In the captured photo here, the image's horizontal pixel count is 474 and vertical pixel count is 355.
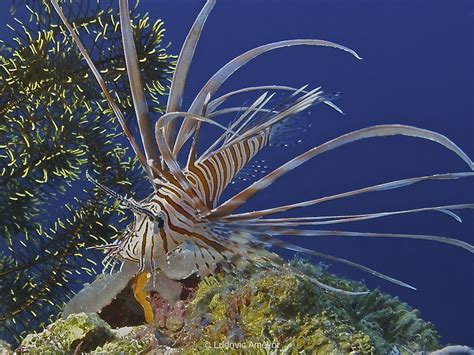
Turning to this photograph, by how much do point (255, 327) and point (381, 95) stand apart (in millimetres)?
11501

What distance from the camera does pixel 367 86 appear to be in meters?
12.8

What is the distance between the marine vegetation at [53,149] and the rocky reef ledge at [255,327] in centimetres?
142

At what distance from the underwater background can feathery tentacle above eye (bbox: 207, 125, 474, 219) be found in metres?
9.69

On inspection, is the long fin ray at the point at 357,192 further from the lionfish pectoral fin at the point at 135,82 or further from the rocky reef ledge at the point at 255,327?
the lionfish pectoral fin at the point at 135,82

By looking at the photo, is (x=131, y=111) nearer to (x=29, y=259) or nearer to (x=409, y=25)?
(x=29, y=259)

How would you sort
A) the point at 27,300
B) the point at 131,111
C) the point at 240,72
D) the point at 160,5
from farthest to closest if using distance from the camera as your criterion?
the point at 240,72 → the point at 160,5 → the point at 131,111 → the point at 27,300

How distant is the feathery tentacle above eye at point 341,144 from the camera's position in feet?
5.58

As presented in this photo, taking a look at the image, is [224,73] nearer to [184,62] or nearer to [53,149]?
[184,62]

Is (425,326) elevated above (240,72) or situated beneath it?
situated beneath

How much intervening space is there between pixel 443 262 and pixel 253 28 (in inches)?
268

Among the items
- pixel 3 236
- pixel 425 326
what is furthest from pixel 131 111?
pixel 425 326

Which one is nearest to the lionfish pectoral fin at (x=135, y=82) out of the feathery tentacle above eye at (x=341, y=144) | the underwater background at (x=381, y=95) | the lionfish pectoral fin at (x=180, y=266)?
the feathery tentacle above eye at (x=341, y=144)

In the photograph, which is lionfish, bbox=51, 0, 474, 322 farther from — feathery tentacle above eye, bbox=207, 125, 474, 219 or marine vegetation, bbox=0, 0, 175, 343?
marine vegetation, bbox=0, 0, 175, 343

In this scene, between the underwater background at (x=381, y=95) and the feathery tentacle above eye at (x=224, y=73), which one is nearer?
the feathery tentacle above eye at (x=224, y=73)
